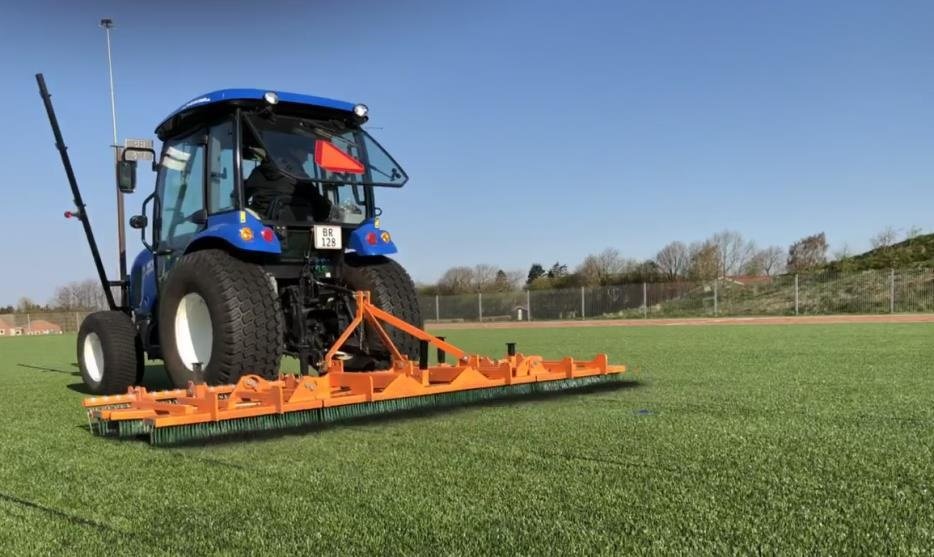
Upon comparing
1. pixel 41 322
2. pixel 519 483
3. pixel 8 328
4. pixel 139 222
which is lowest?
pixel 8 328

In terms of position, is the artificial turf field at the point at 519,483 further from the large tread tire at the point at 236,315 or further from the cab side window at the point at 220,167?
the cab side window at the point at 220,167

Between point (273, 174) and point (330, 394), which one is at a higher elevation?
point (273, 174)

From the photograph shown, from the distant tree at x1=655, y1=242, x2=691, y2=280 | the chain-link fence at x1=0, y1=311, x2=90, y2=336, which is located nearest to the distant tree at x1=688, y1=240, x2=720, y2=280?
the distant tree at x1=655, y1=242, x2=691, y2=280

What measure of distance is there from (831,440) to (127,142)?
5.77 meters

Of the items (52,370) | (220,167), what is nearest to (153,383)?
(220,167)

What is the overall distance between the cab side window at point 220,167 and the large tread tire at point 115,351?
Answer: 1.76m

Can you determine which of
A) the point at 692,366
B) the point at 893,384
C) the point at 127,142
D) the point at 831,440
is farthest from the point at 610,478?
the point at 127,142

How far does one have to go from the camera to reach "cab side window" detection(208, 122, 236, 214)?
5047mm

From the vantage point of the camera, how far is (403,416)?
168 inches

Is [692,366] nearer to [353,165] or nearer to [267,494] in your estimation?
[353,165]

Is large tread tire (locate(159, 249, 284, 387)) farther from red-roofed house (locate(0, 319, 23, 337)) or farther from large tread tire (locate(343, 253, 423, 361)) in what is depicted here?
red-roofed house (locate(0, 319, 23, 337))

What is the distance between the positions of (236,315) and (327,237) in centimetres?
108

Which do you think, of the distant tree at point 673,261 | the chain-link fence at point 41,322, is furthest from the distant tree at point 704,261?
the chain-link fence at point 41,322

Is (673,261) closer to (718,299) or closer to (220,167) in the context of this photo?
(718,299)
